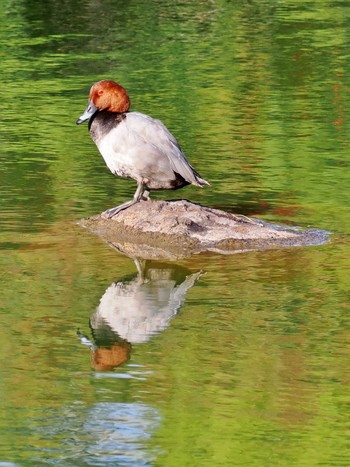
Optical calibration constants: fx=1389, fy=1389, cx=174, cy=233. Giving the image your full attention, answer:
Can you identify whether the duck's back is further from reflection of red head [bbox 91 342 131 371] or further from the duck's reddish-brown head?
reflection of red head [bbox 91 342 131 371]

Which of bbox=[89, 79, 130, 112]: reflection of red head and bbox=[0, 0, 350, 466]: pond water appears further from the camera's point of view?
bbox=[89, 79, 130, 112]: reflection of red head

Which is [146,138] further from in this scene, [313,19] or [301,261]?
[313,19]

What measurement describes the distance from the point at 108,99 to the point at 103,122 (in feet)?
0.60

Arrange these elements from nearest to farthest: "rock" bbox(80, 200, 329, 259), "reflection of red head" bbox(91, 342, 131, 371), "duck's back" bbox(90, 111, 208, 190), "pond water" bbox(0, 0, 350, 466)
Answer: "pond water" bbox(0, 0, 350, 466) < "reflection of red head" bbox(91, 342, 131, 371) < "rock" bbox(80, 200, 329, 259) < "duck's back" bbox(90, 111, 208, 190)

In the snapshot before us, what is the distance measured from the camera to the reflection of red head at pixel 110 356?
7.09 m

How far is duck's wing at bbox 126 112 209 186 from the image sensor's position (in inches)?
376

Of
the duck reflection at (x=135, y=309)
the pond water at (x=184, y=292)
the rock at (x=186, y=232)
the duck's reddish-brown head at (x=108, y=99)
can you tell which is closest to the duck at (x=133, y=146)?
the duck's reddish-brown head at (x=108, y=99)

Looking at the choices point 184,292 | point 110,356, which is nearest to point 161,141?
point 184,292

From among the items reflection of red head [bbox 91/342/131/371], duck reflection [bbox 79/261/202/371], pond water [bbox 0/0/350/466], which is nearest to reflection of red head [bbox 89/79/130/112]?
pond water [bbox 0/0/350/466]

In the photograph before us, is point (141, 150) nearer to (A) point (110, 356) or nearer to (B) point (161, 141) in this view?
(B) point (161, 141)

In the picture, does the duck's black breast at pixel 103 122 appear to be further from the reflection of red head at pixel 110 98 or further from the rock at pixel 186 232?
the rock at pixel 186 232

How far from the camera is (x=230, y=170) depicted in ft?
38.3

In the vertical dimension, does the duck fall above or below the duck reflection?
above

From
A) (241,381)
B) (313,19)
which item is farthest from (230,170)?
(313,19)
